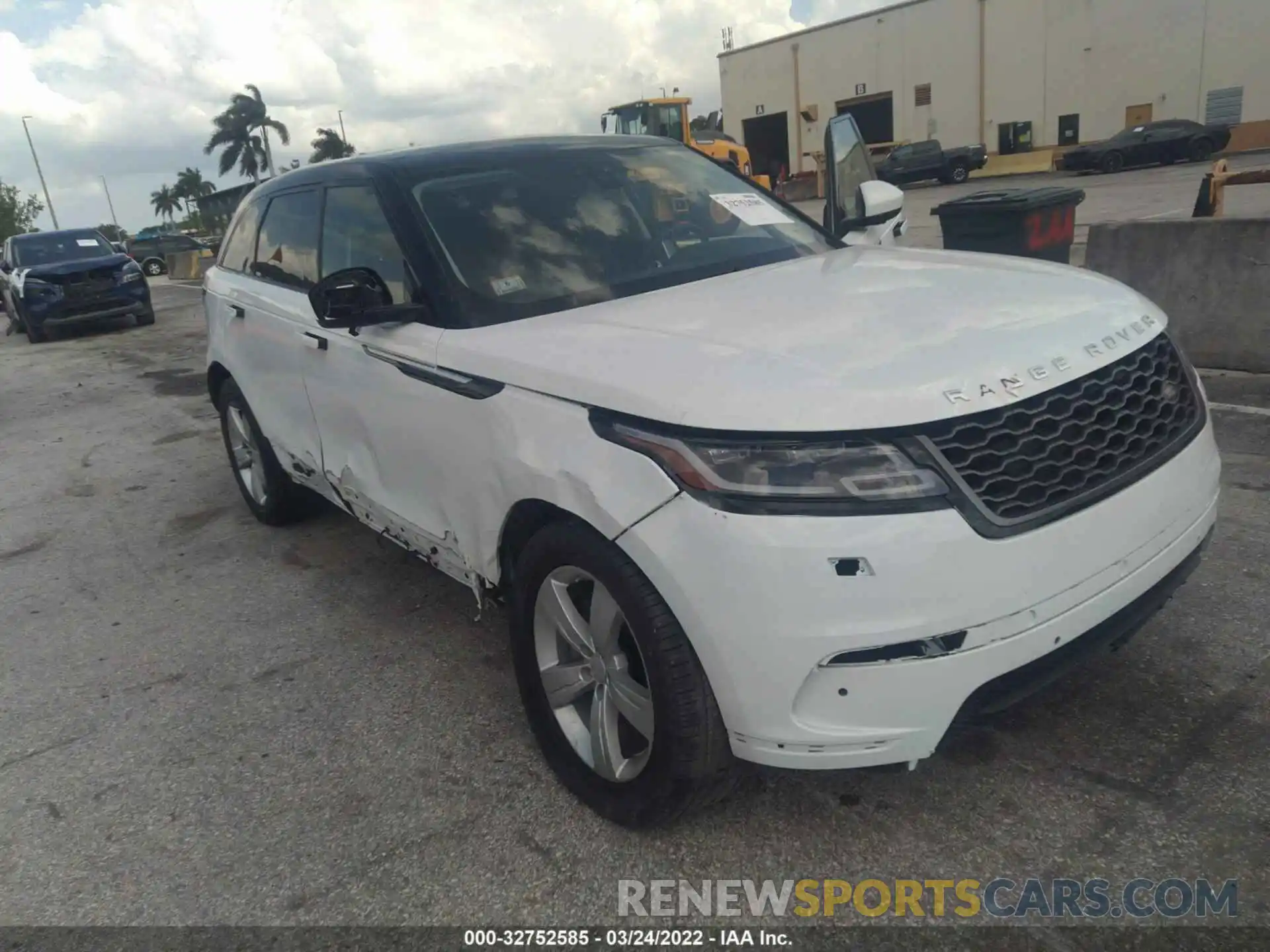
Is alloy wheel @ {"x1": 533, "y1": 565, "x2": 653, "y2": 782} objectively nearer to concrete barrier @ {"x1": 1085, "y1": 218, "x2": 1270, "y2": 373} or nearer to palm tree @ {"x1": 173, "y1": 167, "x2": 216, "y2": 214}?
concrete barrier @ {"x1": 1085, "y1": 218, "x2": 1270, "y2": 373}

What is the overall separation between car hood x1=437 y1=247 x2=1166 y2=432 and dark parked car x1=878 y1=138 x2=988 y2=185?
101 feet

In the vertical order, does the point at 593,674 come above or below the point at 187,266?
above

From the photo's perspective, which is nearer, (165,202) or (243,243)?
(243,243)

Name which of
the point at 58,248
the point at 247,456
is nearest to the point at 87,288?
the point at 58,248

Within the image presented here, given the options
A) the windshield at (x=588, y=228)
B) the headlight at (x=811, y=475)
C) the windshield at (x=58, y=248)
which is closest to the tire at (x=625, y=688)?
the headlight at (x=811, y=475)

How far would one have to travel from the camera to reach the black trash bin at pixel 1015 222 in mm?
6863

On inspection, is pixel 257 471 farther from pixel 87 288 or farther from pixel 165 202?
pixel 165 202

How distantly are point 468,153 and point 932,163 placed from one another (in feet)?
104

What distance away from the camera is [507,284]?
299 centimetres

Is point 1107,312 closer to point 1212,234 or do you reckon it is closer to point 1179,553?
point 1179,553

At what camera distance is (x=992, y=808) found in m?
2.50

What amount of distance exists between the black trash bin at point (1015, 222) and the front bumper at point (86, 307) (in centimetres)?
1346

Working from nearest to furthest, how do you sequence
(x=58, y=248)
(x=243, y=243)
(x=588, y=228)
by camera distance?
(x=588, y=228) < (x=243, y=243) < (x=58, y=248)

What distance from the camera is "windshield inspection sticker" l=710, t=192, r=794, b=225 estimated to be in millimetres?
3684
